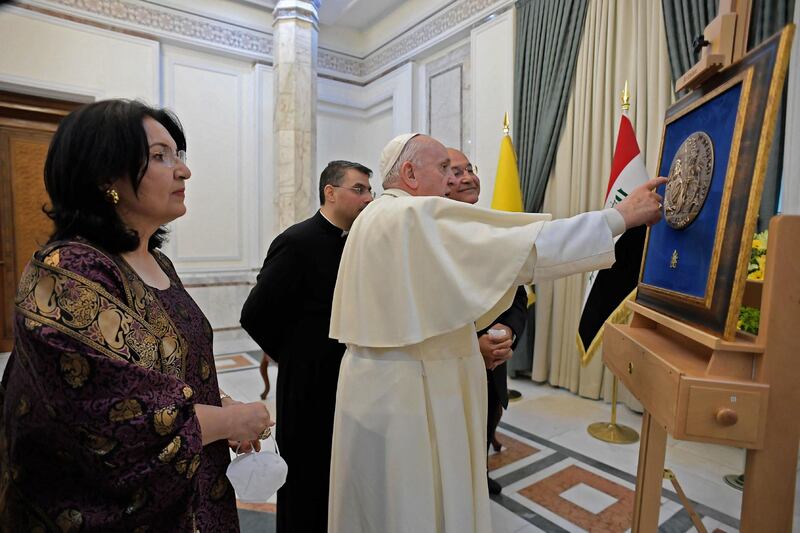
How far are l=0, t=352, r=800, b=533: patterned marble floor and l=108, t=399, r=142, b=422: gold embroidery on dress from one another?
165cm

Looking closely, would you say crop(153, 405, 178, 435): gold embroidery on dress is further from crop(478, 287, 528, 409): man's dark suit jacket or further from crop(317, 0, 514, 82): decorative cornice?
crop(317, 0, 514, 82): decorative cornice

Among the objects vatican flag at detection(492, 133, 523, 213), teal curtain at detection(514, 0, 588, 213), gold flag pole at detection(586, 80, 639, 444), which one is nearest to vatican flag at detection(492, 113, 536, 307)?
vatican flag at detection(492, 133, 523, 213)

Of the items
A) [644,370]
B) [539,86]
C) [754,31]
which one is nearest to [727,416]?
[644,370]

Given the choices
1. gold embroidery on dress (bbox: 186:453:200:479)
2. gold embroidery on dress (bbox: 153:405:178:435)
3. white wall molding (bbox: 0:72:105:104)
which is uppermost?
white wall molding (bbox: 0:72:105:104)

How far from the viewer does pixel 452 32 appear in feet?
17.4

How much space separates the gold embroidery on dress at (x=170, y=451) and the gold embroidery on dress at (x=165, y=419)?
0.07ft

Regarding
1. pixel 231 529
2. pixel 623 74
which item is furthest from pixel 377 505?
pixel 623 74

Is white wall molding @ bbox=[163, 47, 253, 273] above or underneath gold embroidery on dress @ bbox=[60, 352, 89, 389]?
above

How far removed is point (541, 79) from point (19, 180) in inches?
222

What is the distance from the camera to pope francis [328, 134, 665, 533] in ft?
4.10

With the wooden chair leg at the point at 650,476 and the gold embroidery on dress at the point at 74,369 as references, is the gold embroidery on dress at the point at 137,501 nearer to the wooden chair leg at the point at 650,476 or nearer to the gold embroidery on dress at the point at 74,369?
the gold embroidery on dress at the point at 74,369

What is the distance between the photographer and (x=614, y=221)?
1.24 metres

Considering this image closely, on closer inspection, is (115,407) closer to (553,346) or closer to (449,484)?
(449,484)

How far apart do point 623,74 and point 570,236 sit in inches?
129
